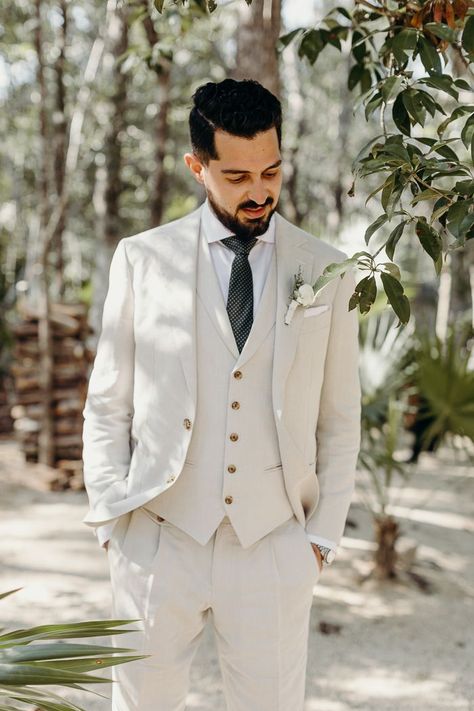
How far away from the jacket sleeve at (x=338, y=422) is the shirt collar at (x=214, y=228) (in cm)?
24

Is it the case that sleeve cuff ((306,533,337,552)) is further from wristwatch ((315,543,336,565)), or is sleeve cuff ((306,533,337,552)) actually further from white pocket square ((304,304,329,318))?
white pocket square ((304,304,329,318))

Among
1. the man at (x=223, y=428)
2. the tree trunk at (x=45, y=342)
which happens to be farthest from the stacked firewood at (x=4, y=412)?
the man at (x=223, y=428)

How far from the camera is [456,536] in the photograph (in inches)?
233

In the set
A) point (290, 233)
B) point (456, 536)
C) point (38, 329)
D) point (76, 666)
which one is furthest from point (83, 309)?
point (76, 666)

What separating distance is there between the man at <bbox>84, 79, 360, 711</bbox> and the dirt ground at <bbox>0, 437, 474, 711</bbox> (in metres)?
1.48

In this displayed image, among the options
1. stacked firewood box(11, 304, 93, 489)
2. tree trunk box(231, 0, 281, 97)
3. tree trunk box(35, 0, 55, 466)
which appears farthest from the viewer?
stacked firewood box(11, 304, 93, 489)

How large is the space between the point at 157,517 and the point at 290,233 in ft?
2.80

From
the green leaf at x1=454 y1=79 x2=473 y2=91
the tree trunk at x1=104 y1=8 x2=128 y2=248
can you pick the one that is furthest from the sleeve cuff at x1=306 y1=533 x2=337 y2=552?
the tree trunk at x1=104 y1=8 x2=128 y2=248

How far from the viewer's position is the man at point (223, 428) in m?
1.97

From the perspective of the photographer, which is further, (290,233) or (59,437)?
(59,437)

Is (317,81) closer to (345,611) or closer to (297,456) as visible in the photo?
(345,611)

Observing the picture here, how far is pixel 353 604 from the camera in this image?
4.52m

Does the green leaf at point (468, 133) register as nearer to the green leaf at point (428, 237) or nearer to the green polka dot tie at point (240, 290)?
the green leaf at point (428, 237)

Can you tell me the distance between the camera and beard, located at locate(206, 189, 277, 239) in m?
2.03
